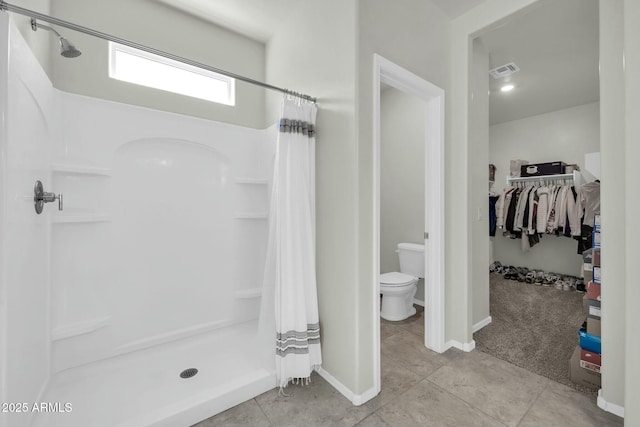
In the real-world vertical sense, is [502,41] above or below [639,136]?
above

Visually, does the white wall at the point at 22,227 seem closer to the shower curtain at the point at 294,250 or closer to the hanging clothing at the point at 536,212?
the shower curtain at the point at 294,250

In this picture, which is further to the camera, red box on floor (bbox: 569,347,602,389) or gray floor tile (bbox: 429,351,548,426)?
red box on floor (bbox: 569,347,602,389)

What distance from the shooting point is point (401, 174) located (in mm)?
3350

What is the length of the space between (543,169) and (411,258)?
2947mm

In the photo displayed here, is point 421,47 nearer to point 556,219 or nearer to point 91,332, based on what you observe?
point 91,332

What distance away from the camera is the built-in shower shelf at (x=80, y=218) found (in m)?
1.83

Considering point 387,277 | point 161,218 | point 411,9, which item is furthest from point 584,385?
point 161,218

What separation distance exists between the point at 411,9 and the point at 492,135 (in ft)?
13.4

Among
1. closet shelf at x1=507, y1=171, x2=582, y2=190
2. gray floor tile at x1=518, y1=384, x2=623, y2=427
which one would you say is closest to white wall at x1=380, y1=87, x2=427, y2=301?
gray floor tile at x1=518, y1=384, x2=623, y2=427

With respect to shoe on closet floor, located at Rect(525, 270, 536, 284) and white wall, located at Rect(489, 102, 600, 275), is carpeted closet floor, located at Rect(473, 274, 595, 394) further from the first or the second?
white wall, located at Rect(489, 102, 600, 275)

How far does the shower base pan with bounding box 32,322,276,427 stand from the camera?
1456 mm

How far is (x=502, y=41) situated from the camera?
2.57m

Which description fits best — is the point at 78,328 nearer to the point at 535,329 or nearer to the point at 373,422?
the point at 373,422

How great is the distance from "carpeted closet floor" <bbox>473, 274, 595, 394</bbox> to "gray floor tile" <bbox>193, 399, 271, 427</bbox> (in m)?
1.79
